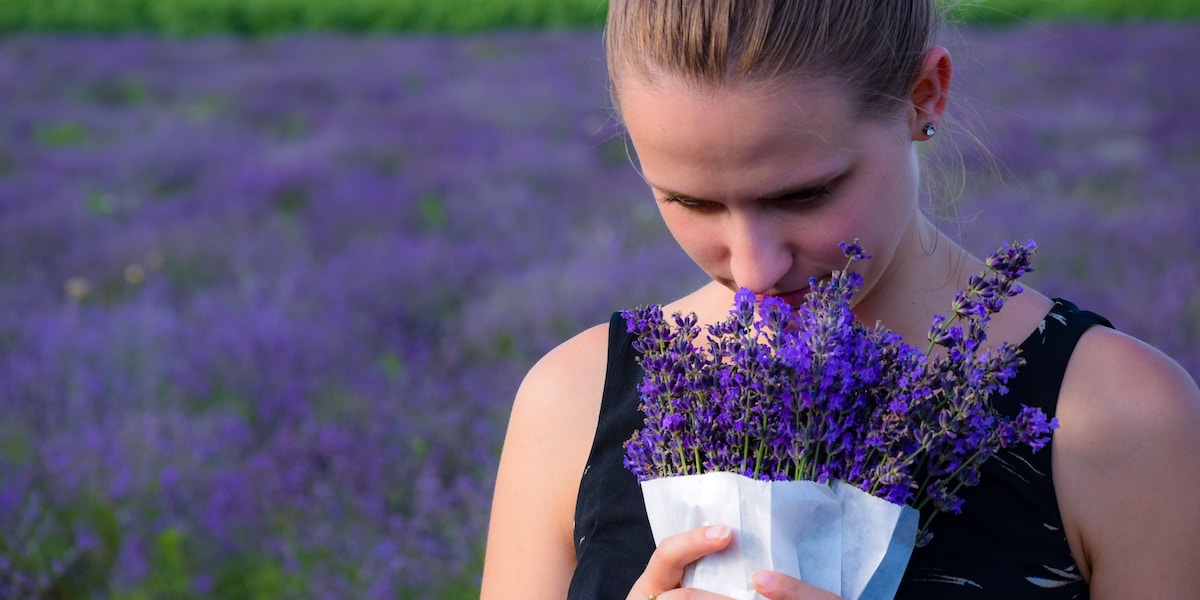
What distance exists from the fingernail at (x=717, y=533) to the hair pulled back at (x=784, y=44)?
57cm

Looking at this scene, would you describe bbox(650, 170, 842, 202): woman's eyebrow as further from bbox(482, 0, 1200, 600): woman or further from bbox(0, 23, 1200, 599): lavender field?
bbox(0, 23, 1200, 599): lavender field

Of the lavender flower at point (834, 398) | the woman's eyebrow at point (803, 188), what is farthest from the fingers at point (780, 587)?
the woman's eyebrow at point (803, 188)

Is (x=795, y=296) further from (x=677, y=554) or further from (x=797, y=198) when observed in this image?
(x=677, y=554)

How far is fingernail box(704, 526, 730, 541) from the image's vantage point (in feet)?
4.24

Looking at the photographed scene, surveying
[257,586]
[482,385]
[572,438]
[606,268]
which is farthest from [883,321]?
[606,268]

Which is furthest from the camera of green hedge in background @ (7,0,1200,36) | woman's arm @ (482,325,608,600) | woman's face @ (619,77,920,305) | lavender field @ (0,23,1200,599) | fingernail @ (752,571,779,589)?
green hedge in background @ (7,0,1200,36)

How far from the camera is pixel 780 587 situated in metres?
1.26

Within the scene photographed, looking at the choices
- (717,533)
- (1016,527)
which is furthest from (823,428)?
(1016,527)

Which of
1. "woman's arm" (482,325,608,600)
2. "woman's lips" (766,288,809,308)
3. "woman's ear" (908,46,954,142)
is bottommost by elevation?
"woman's arm" (482,325,608,600)

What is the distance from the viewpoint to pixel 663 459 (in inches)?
54.5

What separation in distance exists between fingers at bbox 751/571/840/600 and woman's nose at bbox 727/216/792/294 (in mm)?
414

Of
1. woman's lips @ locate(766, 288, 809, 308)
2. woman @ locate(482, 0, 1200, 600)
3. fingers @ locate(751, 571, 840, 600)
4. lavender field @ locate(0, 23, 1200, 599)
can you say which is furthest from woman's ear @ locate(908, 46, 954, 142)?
fingers @ locate(751, 571, 840, 600)

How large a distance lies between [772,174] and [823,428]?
35 cm

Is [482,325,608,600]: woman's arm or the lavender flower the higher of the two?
the lavender flower
